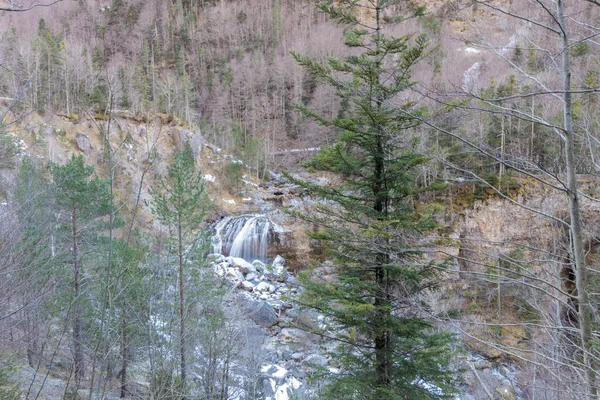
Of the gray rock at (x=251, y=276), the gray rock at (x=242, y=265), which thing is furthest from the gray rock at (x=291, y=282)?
the gray rock at (x=242, y=265)

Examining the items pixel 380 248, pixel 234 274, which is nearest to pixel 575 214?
pixel 380 248

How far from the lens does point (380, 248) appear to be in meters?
4.36

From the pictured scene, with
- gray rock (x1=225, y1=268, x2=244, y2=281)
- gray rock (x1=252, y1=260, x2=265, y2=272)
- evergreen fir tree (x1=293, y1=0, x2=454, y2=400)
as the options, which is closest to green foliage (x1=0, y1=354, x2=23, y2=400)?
evergreen fir tree (x1=293, y1=0, x2=454, y2=400)

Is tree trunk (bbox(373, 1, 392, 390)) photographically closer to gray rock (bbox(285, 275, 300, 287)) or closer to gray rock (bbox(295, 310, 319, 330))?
gray rock (bbox(295, 310, 319, 330))

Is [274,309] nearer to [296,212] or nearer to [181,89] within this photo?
[296,212]

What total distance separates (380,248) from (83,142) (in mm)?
26125

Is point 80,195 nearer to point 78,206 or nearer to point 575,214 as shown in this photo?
point 78,206

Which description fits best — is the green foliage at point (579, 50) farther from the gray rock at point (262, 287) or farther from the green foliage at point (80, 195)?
the gray rock at point (262, 287)

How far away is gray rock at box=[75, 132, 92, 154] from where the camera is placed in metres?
24.1

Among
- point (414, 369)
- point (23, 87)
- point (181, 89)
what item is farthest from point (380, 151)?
point (181, 89)

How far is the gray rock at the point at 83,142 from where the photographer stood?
79.1 ft

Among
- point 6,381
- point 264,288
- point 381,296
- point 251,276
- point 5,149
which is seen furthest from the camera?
point 251,276

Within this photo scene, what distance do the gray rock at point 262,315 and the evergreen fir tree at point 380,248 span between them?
31.7 feet

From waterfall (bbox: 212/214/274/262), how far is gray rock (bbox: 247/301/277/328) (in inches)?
251
